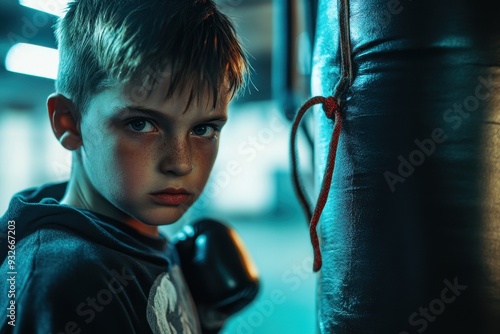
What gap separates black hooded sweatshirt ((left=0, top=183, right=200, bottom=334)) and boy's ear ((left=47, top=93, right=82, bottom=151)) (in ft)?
0.30

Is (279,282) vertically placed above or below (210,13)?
below

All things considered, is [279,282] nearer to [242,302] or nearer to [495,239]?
[242,302]

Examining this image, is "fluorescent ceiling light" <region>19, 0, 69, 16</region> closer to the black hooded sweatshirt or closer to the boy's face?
the boy's face

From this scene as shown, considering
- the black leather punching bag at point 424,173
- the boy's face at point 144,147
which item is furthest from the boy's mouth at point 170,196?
the black leather punching bag at point 424,173

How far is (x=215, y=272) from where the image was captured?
0.99m

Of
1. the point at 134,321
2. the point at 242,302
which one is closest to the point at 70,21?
the point at 134,321

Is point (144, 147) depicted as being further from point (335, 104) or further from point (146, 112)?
point (335, 104)

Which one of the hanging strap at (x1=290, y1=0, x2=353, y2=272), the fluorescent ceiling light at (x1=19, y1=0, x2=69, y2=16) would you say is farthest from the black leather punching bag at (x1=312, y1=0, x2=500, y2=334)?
the fluorescent ceiling light at (x1=19, y1=0, x2=69, y2=16)

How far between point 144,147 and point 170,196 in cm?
8

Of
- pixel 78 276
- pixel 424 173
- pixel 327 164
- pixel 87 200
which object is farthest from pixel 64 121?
pixel 424 173

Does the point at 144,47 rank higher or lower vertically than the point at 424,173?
higher

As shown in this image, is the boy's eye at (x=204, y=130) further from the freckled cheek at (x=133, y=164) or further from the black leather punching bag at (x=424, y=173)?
the black leather punching bag at (x=424, y=173)

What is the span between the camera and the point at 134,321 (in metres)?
0.69

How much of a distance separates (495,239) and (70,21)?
65 cm
